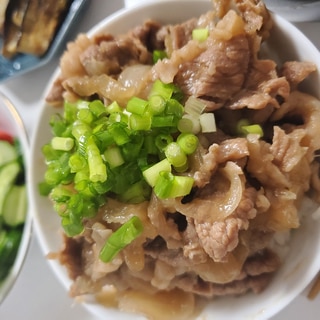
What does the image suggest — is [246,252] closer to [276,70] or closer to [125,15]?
[276,70]

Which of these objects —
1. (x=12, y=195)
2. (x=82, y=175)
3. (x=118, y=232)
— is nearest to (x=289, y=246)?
(x=118, y=232)

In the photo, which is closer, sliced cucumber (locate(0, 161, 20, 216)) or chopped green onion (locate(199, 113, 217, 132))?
chopped green onion (locate(199, 113, 217, 132))

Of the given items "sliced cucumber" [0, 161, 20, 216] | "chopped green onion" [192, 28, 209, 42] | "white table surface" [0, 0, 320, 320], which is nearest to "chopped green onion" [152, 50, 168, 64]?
"chopped green onion" [192, 28, 209, 42]

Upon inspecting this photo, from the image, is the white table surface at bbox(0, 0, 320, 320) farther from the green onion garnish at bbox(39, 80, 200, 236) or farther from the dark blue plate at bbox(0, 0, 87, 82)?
the green onion garnish at bbox(39, 80, 200, 236)

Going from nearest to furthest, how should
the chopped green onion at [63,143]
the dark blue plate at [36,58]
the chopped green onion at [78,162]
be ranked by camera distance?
the chopped green onion at [78,162]
the chopped green onion at [63,143]
the dark blue plate at [36,58]

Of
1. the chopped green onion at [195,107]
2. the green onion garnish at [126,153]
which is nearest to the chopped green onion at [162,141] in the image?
the green onion garnish at [126,153]

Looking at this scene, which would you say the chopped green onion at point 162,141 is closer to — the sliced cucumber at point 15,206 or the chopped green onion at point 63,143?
the chopped green onion at point 63,143
